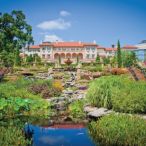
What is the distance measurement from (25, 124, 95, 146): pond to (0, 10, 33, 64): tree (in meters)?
40.6

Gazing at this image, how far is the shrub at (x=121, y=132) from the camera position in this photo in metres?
8.08

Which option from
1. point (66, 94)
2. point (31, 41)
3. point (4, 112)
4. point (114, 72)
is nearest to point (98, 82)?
point (4, 112)

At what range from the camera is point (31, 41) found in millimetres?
53500

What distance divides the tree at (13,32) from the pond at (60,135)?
4058cm

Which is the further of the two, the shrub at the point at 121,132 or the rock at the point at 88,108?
the rock at the point at 88,108

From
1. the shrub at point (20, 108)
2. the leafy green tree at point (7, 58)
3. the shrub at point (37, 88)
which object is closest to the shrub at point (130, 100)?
the shrub at point (20, 108)

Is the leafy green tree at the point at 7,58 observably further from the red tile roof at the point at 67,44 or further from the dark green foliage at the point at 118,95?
the red tile roof at the point at 67,44

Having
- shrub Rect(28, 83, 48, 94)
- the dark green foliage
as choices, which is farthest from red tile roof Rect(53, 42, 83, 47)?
the dark green foliage

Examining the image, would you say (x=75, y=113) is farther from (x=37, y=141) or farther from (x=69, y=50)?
(x=69, y=50)

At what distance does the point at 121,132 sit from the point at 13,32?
4492 centimetres

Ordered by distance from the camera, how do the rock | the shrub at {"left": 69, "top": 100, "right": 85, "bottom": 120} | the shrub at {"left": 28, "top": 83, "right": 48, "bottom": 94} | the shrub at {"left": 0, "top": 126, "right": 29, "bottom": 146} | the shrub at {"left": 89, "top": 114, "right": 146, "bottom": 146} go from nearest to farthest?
the shrub at {"left": 0, "top": 126, "right": 29, "bottom": 146}
the shrub at {"left": 89, "top": 114, "right": 146, "bottom": 146}
the rock
the shrub at {"left": 69, "top": 100, "right": 85, "bottom": 120}
the shrub at {"left": 28, "top": 83, "right": 48, "bottom": 94}

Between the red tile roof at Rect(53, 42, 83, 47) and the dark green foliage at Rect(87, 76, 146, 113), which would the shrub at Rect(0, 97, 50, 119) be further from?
the red tile roof at Rect(53, 42, 83, 47)

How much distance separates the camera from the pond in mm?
9039

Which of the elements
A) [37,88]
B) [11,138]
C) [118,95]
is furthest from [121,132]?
[37,88]
